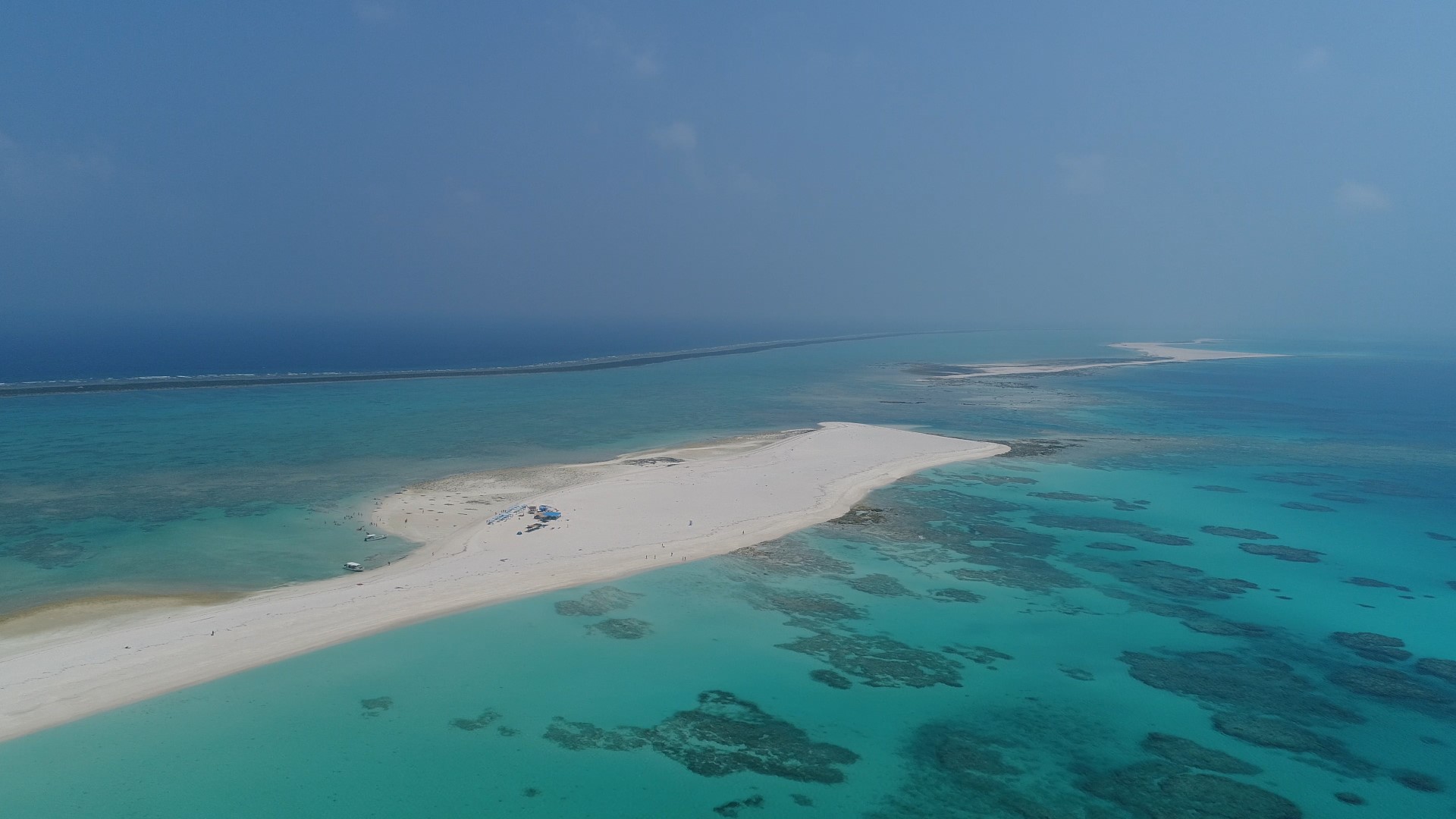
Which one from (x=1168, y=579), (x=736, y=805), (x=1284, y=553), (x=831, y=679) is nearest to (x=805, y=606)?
(x=831, y=679)

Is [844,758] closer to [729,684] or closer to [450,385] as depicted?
[729,684]

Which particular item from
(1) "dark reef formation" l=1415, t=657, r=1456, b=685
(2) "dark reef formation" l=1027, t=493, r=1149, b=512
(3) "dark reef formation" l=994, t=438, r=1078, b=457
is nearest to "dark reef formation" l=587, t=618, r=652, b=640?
(1) "dark reef formation" l=1415, t=657, r=1456, b=685

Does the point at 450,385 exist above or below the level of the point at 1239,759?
above

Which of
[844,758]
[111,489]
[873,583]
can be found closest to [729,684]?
[844,758]

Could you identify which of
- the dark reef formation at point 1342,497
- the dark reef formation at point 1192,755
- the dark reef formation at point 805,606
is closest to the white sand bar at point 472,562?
the dark reef formation at point 805,606

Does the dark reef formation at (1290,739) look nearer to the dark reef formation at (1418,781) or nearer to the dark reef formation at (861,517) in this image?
the dark reef formation at (1418,781)

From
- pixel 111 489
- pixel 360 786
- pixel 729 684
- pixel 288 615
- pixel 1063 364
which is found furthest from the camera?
pixel 1063 364

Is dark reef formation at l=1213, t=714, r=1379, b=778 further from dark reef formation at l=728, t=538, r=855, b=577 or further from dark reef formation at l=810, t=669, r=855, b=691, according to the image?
dark reef formation at l=728, t=538, r=855, b=577
